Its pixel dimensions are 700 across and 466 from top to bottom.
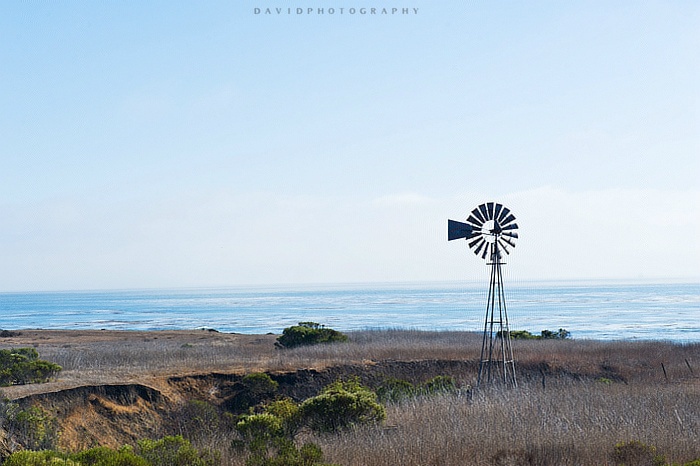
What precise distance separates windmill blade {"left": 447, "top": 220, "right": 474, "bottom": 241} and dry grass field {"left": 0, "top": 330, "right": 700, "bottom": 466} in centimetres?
426

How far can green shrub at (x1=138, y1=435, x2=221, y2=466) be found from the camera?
922 centimetres

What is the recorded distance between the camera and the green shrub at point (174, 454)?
9.22m

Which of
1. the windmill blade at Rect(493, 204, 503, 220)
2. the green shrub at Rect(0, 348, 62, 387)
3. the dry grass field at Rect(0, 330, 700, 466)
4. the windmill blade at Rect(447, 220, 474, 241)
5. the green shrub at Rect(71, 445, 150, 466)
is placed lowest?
the dry grass field at Rect(0, 330, 700, 466)

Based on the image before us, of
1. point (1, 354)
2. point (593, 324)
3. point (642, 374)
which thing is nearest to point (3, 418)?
point (1, 354)

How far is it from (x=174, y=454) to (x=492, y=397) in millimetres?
8836

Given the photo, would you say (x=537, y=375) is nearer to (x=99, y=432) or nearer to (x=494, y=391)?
(x=494, y=391)

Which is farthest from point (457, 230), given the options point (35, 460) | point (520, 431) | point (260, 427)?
point (35, 460)

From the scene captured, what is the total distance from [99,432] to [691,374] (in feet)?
61.1

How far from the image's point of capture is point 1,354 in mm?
22625

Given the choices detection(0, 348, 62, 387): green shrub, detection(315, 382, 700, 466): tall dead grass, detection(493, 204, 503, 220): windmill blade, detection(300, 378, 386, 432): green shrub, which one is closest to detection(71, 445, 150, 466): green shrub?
detection(315, 382, 700, 466): tall dead grass

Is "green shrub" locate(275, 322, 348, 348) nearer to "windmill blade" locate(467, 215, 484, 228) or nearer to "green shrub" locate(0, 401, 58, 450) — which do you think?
"windmill blade" locate(467, 215, 484, 228)

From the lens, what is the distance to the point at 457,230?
20.4 m

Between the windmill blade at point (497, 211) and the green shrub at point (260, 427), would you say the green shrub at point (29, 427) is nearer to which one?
the green shrub at point (260, 427)

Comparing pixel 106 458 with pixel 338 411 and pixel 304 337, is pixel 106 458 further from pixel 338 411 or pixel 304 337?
pixel 304 337
